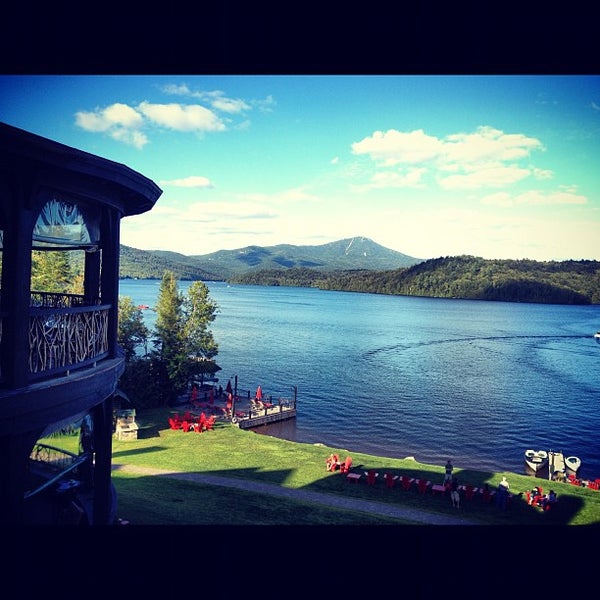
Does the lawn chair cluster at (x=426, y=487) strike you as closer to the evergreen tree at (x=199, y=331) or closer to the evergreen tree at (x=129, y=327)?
the evergreen tree at (x=199, y=331)

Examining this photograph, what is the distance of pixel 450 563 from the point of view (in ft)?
12.9

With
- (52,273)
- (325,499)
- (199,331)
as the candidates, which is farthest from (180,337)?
→ (325,499)

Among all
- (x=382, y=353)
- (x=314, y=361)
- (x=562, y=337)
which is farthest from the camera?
(x=562, y=337)

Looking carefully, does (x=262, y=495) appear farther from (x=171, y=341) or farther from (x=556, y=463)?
(x=556, y=463)

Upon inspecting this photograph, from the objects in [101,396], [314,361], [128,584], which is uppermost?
[101,396]

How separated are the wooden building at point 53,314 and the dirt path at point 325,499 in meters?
8.15

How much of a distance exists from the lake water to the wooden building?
23.7m

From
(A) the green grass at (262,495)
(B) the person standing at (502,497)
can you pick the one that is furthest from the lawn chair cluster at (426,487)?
(B) the person standing at (502,497)

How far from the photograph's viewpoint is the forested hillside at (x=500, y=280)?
130 m

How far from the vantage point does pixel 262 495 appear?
15258mm
